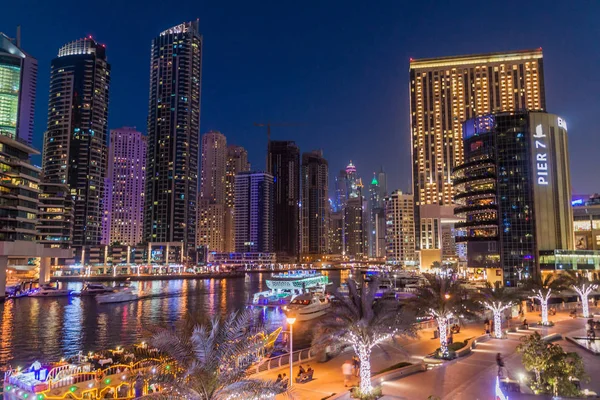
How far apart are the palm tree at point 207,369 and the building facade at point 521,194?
96687 mm

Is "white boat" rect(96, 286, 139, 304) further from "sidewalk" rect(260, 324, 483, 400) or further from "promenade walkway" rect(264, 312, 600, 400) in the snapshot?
"promenade walkway" rect(264, 312, 600, 400)

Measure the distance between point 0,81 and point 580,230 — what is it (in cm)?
19551

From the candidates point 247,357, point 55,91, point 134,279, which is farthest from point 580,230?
point 55,91

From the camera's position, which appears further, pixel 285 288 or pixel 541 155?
pixel 285 288

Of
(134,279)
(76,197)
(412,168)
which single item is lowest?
(134,279)

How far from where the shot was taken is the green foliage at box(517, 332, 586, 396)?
1897cm

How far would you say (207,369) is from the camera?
12.8 metres

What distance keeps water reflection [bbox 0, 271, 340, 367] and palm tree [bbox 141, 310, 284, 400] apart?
6115mm

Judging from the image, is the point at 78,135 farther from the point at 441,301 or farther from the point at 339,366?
the point at 441,301

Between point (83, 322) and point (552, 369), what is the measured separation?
204 ft

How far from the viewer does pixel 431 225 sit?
604ft

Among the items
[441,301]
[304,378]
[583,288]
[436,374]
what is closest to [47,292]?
[304,378]

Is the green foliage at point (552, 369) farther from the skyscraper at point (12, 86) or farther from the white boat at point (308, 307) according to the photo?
the skyscraper at point (12, 86)

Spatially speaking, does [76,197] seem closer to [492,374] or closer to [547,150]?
[547,150]
